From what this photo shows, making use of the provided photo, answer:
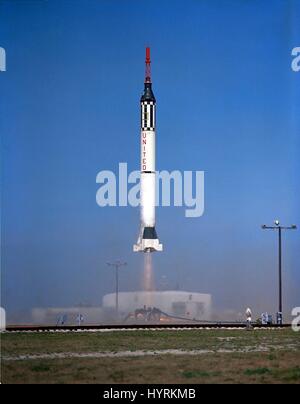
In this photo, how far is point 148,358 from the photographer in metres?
26.6

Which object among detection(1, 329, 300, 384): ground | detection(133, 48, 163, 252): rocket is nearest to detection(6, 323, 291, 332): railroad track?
detection(1, 329, 300, 384): ground

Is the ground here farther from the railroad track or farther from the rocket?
the rocket

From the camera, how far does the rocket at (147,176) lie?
45.9 meters

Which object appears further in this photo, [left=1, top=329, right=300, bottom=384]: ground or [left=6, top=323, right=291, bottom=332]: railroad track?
[left=6, top=323, right=291, bottom=332]: railroad track

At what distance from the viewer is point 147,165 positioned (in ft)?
156

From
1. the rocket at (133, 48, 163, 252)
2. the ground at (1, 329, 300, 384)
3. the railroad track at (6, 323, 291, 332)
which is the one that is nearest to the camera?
the ground at (1, 329, 300, 384)

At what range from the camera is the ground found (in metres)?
23.6

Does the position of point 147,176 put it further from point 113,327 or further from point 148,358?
point 148,358

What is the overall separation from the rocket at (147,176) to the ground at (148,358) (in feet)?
37.8

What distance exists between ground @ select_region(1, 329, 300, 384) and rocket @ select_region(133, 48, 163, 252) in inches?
453

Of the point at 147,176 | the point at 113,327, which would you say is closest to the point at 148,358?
the point at 113,327

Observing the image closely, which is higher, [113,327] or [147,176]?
[147,176]

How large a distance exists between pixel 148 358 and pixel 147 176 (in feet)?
69.2
